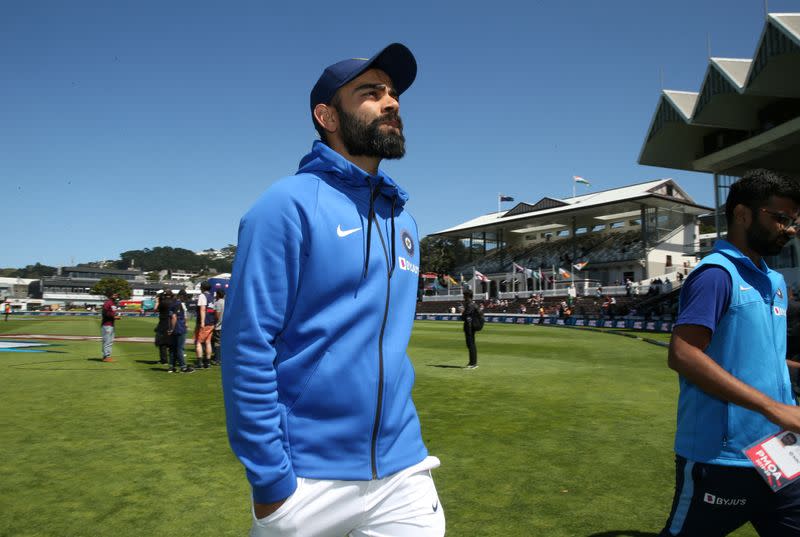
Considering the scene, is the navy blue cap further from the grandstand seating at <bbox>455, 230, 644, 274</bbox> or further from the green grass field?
the grandstand seating at <bbox>455, 230, 644, 274</bbox>

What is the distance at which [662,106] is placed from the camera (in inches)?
1718

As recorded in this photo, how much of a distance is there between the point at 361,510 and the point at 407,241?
958 millimetres

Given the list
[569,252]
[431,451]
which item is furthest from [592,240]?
[431,451]

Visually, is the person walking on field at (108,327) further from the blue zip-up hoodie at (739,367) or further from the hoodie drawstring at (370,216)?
the blue zip-up hoodie at (739,367)

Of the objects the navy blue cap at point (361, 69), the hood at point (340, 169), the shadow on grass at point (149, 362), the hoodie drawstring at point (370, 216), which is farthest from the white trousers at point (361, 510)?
the shadow on grass at point (149, 362)

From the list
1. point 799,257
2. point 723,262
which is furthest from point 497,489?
point 799,257

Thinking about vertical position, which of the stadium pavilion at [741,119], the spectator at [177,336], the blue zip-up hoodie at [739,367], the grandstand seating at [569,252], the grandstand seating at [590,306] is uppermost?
the stadium pavilion at [741,119]

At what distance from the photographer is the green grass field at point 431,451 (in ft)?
13.9

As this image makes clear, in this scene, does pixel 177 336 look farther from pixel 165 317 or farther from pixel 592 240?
pixel 592 240

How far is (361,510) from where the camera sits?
1.77 m

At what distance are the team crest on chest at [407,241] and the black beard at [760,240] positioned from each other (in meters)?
1.51

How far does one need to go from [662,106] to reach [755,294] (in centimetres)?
4703

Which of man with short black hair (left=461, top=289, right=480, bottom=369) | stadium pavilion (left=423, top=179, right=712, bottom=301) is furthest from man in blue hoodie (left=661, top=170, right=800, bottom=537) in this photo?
stadium pavilion (left=423, top=179, right=712, bottom=301)

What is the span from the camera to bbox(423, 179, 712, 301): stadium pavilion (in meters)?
54.9
